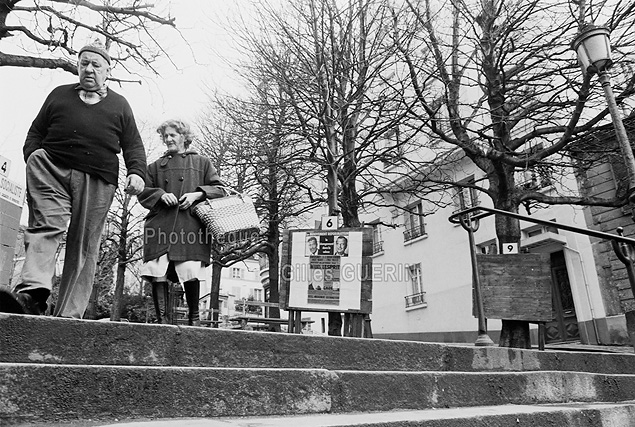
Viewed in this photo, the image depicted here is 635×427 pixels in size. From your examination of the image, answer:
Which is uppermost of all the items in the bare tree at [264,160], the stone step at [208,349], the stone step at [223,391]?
the bare tree at [264,160]

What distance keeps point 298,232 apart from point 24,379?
5.64 m

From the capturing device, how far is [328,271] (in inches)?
284

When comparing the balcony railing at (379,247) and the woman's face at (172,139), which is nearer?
the woman's face at (172,139)

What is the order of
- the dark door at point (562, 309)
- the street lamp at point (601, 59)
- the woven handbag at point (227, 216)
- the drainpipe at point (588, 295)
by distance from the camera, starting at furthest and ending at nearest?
the dark door at point (562, 309) → the drainpipe at point (588, 295) → the street lamp at point (601, 59) → the woven handbag at point (227, 216)

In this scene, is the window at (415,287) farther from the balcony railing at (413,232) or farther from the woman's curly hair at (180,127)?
the woman's curly hair at (180,127)

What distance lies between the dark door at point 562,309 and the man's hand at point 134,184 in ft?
46.9

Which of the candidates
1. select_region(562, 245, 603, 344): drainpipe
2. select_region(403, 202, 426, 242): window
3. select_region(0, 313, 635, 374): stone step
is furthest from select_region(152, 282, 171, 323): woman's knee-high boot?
select_region(403, 202, 426, 242): window

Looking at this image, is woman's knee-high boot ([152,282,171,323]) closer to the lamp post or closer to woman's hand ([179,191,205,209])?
woman's hand ([179,191,205,209])

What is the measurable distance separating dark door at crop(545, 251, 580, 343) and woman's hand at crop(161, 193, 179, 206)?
13.7 meters

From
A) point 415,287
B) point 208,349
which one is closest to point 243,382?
point 208,349

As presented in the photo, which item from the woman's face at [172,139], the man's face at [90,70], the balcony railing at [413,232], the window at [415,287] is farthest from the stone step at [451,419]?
the balcony railing at [413,232]

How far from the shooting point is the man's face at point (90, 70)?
141 inches

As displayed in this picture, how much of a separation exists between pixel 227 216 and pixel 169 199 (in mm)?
526

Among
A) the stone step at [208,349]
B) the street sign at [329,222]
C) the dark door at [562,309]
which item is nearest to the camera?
the stone step at [208,349]
